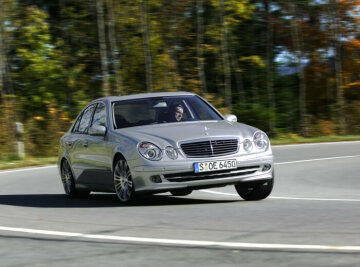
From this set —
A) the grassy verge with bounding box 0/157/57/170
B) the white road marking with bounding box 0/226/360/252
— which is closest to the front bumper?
the white road marking with bounding box 0/226/360/252

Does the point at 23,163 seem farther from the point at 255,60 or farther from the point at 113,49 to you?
the point at 255,60

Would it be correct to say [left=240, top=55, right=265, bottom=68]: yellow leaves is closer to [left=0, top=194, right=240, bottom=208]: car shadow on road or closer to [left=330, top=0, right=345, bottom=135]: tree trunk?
[left=330, top=0, right=345, bottom=135]: tree trunk

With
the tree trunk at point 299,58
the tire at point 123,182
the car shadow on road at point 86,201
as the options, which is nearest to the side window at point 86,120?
the car shadow on road at point 86,201

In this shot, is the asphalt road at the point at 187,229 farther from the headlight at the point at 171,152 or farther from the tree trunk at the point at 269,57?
the tree trunk at the point at 269,57

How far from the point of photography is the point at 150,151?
34.6 feet

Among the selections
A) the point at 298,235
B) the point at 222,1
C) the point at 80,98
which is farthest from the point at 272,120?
the point at 298,235

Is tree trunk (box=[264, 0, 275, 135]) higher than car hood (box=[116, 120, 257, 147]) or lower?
lower

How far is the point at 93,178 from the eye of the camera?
12266 millimetres

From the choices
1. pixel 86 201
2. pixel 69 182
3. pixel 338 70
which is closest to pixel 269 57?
pixel 338 70

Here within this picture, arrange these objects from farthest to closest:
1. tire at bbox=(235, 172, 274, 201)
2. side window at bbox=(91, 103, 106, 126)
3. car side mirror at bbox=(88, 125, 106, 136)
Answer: side window at bbox=(91, 103, 106, 126), car side mirror at bbox=(88, 125, 106, 136), tire at bbox=(235, 172, 274, 201)

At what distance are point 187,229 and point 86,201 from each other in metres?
4.42

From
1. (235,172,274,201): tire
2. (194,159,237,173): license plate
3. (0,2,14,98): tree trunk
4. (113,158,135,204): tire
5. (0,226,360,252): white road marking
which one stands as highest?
(0,226,360,252): white road marking

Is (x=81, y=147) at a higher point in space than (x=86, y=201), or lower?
higher

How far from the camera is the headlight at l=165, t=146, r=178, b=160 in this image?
1048 centimetres
